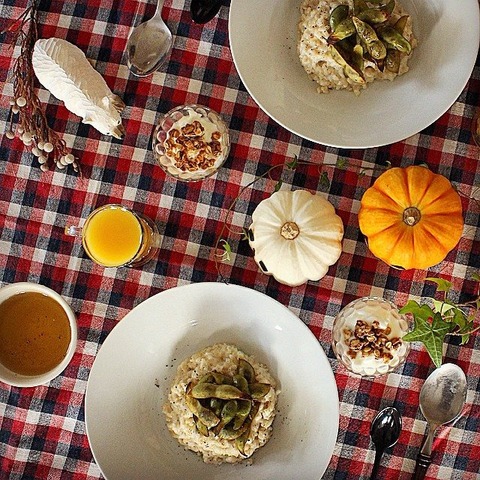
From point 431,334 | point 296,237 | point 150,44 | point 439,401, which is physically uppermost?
point 150,44

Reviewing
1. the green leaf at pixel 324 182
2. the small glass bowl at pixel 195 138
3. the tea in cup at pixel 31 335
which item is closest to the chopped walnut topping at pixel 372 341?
the green leaf at pixel 324 182

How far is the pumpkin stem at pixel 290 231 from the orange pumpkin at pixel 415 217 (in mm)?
131

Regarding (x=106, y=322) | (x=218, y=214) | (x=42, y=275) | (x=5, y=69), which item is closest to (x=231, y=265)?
(x=218, y=214)

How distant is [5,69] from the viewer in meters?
1.64

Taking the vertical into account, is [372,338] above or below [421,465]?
above

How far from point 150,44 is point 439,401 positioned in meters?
0.89

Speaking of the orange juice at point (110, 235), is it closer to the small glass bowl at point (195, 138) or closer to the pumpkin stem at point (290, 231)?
the small glass bowl at point (195, 138)

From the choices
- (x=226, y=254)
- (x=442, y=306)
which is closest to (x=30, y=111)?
(x=226, y=254)

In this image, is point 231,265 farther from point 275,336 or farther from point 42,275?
point 42,275

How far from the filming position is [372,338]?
4.91ft

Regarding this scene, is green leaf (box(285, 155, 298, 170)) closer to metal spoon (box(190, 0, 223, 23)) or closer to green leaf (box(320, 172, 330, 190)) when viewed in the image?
green leaf (box(320, 172, 330, 190))

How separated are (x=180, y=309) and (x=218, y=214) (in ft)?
0.69

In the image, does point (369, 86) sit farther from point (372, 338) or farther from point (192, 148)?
point (372, 338)

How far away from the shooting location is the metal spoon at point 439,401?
5.08 ft
